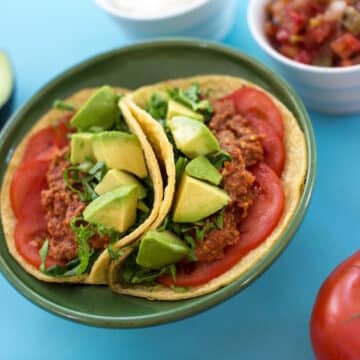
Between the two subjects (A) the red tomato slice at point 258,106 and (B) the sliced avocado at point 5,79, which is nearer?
(A) the red tomato slice at point 258,106

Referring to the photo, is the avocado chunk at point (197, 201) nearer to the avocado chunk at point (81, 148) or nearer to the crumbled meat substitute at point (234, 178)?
the crumbled meat substitute at point (234, 178)

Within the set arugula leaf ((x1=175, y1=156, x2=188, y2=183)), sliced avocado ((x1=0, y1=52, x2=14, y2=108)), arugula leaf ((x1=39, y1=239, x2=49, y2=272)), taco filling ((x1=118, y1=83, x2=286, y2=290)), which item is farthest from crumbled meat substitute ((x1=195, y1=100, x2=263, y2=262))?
sliced avocado ((x1=0, y1=52, x2=14, y2=108))

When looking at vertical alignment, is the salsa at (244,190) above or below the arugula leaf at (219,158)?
below

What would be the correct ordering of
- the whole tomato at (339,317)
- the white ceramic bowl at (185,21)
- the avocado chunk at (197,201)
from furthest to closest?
the white ceramic bowl at (185,21)
the avocado chunk at (197,201)
the whole tomato at (339,317)

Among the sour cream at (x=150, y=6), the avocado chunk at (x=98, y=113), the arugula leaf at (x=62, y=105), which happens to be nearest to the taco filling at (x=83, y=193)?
the avocado chunk at (x=98, y=113)

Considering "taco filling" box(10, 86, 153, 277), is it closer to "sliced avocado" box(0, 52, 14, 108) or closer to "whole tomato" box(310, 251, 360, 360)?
"sliced avocado" box(0, 52, 14, 108)

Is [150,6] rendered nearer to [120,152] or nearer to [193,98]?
[193,98]

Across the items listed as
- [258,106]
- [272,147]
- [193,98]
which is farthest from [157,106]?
[272,147]

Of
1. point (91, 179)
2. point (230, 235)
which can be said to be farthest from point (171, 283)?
point (91, 179)
